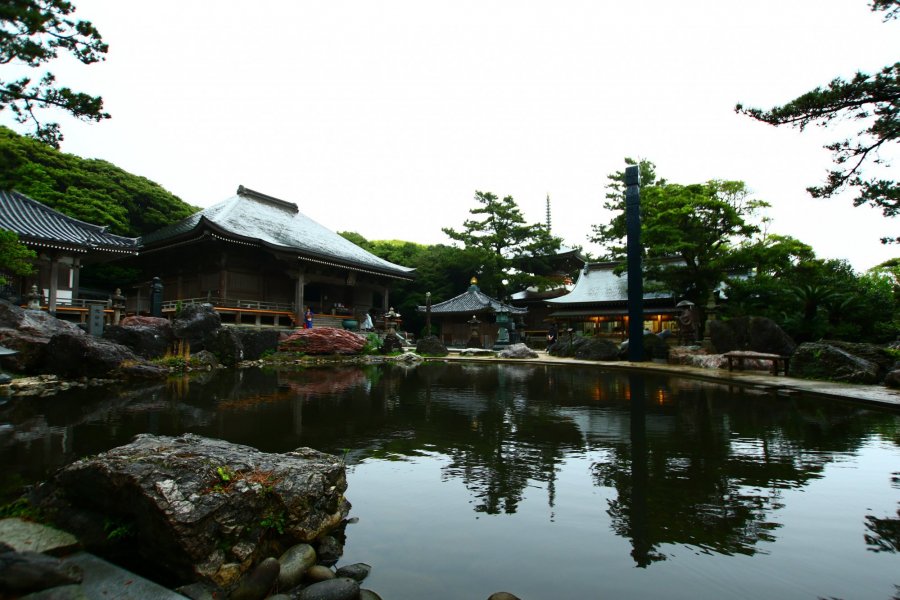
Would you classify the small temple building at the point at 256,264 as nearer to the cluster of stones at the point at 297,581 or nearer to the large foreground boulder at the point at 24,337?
the large foreground boulder at the point at 24,337

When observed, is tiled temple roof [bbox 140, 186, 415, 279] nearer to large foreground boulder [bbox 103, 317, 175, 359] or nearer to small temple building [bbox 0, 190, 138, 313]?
small temple building [bbox 0, 190, 138, 313]

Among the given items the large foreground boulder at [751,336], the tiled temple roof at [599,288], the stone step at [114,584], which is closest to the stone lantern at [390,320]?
the tiled temple roof at [599,288]

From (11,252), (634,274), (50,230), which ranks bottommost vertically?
(11,252)

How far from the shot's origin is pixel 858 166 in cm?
836

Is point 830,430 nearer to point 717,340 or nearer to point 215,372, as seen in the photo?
point 717,340

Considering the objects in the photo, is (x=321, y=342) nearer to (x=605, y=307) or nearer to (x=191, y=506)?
(x=605, y=307)

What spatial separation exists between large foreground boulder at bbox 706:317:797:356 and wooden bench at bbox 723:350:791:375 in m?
1.08

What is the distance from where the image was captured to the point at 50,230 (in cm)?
1772

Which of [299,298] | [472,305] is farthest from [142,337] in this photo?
[472,305]

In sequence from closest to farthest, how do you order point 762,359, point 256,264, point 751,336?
point 762,359, point 751,336, point 256,264

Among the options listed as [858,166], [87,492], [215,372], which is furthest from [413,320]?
[87,492]

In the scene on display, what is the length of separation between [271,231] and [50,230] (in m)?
10.2

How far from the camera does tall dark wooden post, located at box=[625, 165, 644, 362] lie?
20375 millimetres

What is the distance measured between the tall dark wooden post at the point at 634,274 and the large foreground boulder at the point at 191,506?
62.7 ft
